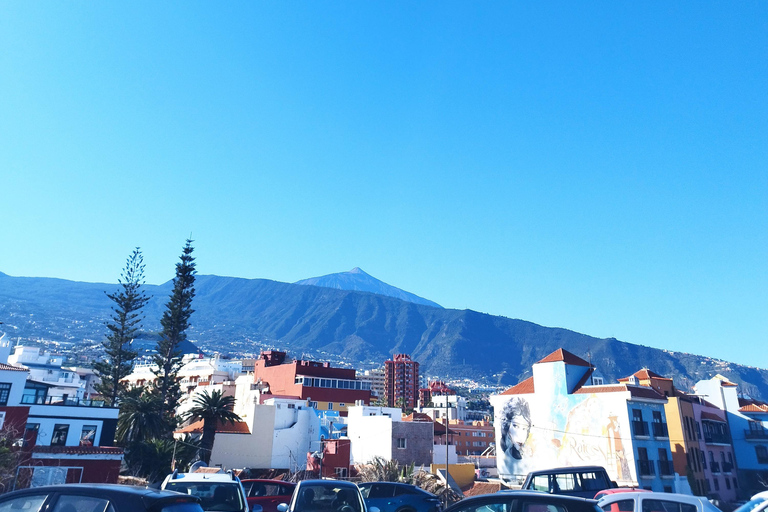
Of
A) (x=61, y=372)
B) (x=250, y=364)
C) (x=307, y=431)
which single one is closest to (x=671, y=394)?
(x=307, y=431)

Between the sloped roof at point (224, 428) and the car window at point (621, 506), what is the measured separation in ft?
152

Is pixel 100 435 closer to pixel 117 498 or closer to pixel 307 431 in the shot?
pixel 307 431

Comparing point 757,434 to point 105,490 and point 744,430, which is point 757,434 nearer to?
point 744,430

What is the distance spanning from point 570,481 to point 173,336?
53751 mm

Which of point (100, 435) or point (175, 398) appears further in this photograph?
point (175, 398)

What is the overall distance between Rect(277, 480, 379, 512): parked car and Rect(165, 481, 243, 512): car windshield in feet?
3.19

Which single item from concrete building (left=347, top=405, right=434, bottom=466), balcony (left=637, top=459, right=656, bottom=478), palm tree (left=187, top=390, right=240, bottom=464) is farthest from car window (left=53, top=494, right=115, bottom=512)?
concrete building (left=347, top=405, right=434, bottom=466)

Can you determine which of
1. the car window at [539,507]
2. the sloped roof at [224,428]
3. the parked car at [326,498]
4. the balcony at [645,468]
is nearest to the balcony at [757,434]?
the balcony at [645,468]

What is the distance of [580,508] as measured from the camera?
6605 mm

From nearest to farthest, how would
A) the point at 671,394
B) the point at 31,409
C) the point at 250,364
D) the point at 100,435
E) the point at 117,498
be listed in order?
the point at 117,498 → the point at 31,409 → the point at 100,435 → the point at 671,394 → the point at 250,364

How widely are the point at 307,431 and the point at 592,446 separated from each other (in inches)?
1086

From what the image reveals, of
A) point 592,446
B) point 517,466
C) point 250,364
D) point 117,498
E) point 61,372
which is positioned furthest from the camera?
point 250,364

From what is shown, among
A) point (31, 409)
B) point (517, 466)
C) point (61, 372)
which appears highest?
point (61, 372)

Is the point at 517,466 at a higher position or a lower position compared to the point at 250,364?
lower
